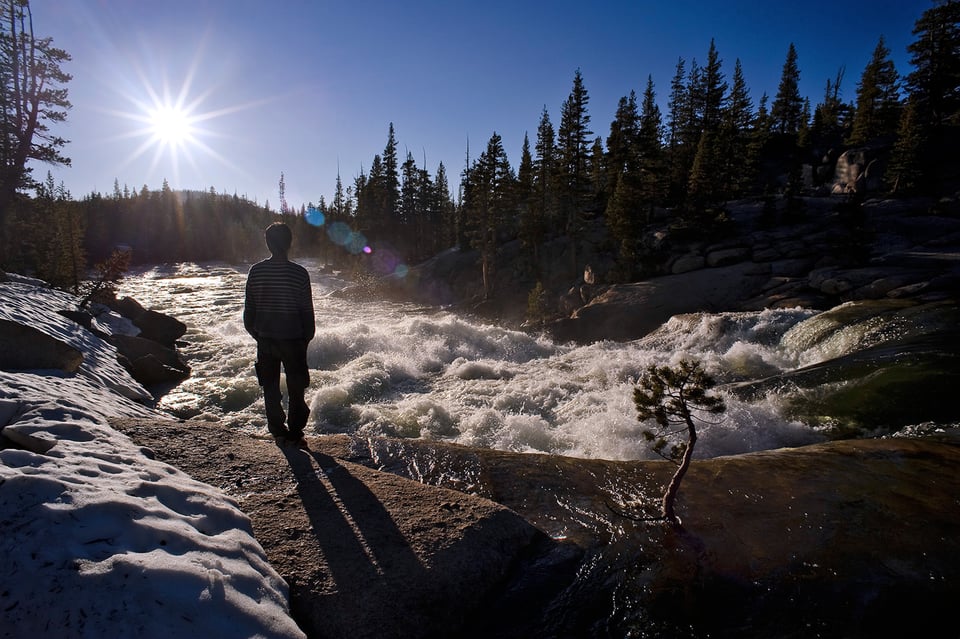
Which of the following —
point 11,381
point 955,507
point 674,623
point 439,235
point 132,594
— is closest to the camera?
point 132,594

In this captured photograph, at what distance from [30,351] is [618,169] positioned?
34.6 meters

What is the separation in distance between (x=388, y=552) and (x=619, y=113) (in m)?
51.7

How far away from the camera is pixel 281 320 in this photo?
500 cm

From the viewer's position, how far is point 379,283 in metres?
43.1

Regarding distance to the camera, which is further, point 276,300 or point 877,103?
point 877,103

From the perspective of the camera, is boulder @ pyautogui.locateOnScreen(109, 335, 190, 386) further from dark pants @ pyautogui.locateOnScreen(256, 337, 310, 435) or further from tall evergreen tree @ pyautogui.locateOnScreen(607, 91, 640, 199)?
tall evergreen tree @ pyautogui.locateOnScreen(607, 91, 640, 199)

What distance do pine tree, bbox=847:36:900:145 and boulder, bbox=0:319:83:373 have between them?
53077 mm

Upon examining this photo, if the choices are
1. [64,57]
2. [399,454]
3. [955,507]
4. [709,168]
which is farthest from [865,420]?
[64,57]

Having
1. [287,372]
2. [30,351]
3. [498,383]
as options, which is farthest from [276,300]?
[498,383]

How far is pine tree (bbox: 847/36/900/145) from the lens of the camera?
123ft

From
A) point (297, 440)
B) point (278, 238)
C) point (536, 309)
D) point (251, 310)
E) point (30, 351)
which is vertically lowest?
point (297, 440)

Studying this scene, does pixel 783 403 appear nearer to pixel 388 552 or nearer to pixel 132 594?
pixel 388 552

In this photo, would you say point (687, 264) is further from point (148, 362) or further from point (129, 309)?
point (129, 309)

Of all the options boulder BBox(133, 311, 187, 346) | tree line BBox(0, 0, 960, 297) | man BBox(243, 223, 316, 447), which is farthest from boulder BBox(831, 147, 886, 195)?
boulder BBox(133, 311, 187, 346)
